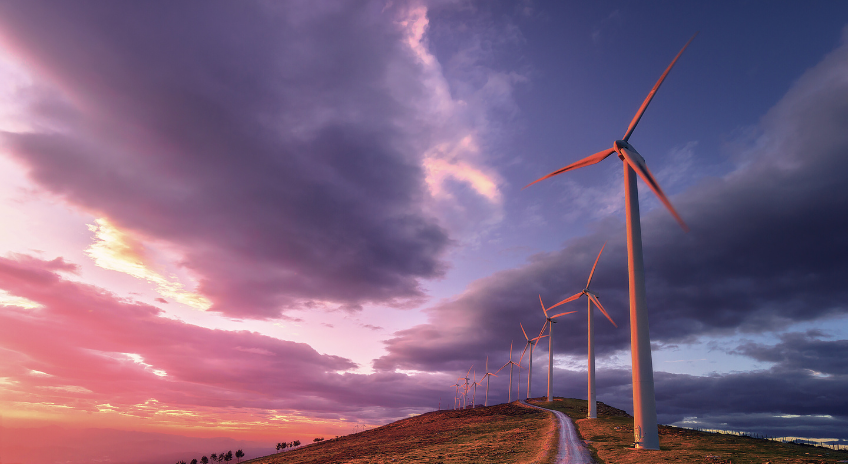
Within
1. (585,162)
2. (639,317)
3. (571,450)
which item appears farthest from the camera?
(585,162)

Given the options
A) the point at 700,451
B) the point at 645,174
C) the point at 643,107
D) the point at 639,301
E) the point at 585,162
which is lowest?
the point at 700,451

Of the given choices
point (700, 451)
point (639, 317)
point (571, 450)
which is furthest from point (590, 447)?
point (639, 317)

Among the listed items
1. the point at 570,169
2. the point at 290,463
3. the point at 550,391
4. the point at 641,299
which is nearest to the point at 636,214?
the point at 641,299

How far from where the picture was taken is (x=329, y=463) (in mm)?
74125

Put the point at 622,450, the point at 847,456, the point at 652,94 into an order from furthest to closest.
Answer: the point at 652,94
the point at 622,450
the point at 847,456

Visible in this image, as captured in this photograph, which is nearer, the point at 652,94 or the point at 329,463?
the point at 652,94

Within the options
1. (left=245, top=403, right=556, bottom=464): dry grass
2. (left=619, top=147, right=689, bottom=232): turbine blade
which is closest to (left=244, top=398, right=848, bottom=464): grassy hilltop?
(left=245, top=403, right=556, bottom=464): dry grass

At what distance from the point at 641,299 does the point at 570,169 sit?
79.4ft

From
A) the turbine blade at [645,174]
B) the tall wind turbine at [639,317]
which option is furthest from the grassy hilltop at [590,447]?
the turbine blade at [645,174]

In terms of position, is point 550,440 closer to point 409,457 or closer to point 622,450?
point 622,450

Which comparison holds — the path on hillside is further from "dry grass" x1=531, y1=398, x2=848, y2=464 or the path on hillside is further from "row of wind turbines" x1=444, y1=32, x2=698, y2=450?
"row of wind turbines" x1=444, y1=32, x2=698, y2=450

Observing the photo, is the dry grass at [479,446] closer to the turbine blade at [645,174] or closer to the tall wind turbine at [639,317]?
the tall wind turbine at [639,317]

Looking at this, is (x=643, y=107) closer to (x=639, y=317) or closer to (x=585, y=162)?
(x=585, y=162)

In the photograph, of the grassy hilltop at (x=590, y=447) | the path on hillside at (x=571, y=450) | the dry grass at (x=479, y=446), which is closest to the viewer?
the grassy hilltop at (x=590, y=447)
